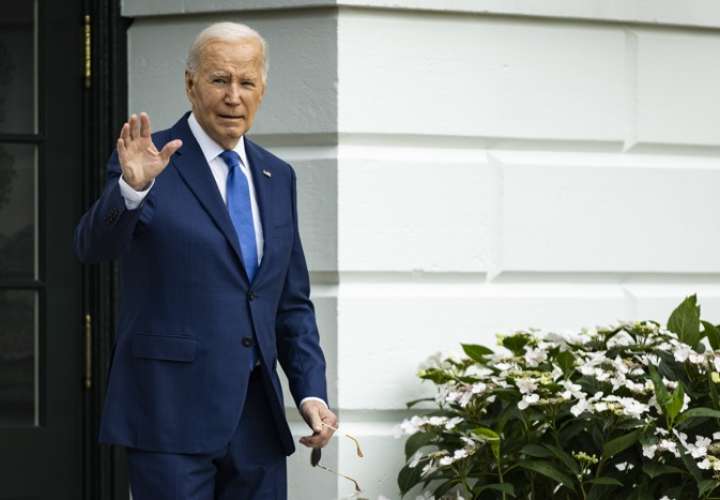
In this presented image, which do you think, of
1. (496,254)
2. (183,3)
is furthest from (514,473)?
(183,3)

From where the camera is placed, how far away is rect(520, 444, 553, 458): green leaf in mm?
5000

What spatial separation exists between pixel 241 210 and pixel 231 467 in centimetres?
68

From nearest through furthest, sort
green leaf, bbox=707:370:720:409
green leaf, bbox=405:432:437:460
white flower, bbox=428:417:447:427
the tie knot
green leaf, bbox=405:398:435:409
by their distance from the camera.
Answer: the tie knot → green leaf, bbox=707:370:720:409 → white flower, bbox=428:417:447:427 → green leaf, bbox=405:432:437:460 → green leaf, bbox=405:398:435:409

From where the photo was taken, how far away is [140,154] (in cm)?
396

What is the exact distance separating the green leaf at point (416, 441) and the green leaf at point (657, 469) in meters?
0.73

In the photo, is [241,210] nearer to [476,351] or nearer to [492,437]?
[492,437]

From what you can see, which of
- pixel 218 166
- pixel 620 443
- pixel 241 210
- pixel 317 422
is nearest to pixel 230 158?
pixel 218 166

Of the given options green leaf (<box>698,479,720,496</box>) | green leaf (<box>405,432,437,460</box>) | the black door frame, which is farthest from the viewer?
the black door frame

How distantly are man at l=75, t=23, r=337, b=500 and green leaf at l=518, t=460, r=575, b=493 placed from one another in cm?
83

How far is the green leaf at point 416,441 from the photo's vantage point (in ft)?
17.6

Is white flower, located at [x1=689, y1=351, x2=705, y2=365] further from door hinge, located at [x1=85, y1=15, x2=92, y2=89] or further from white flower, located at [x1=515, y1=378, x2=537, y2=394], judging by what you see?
door hinge, located at [x1=85, y1=15, x2=92, y2=89]

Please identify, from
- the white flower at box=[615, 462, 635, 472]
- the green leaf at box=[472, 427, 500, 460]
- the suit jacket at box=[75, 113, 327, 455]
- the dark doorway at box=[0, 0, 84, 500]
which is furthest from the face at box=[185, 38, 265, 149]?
the dark doorway at box=[0, 0, 84, 500]

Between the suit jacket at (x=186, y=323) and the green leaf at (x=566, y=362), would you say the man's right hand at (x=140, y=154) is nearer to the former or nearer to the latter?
the suit jacket at (x=186, y=323)

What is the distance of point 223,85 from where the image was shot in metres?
4.34
